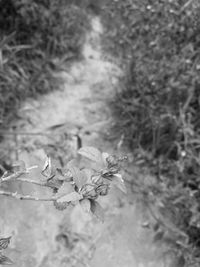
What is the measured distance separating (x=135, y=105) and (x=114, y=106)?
257 millimetres

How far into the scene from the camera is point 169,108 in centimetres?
285

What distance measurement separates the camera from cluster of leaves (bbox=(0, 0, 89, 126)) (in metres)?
3.07

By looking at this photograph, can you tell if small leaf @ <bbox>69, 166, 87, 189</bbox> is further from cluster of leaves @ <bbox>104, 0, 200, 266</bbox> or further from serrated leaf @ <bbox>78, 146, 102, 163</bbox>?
cluster of leaves @ <bbox>104, 0, 200, 266</bbox>

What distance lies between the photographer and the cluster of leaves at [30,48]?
3.07 meters

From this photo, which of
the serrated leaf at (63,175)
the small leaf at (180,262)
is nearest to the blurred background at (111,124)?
the small leaf at (180,262)

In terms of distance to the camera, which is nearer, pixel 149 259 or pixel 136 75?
pixel 149 259

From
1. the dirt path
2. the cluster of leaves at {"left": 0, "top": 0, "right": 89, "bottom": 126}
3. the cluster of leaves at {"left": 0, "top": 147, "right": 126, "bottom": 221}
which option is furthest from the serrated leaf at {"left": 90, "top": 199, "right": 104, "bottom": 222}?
the cluster of leaves at {"left": 0, "top": 0, "right": 89, "bottom": 126}

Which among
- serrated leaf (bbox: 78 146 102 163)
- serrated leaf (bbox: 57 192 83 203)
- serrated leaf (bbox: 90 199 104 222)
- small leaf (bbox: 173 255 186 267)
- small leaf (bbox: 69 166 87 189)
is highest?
serrated leaf (bbox: 78 146 102 163)

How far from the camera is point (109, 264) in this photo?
2.19 m

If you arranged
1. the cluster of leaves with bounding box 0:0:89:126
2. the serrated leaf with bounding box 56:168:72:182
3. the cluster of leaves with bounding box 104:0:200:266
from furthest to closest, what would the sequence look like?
the cluster of leaves with bounding box 0:0:89:126 < the cluster of leaves with bounding box 104:0:200:266 < the serrated leaf with bounding box 56:168:72:182

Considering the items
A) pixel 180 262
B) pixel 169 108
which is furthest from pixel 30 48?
pixel 180 262

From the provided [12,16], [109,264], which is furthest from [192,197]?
[12,16]

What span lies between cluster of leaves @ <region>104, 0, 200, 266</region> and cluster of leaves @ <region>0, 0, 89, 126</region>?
2.64ft

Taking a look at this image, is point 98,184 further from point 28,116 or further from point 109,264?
point 28,116
